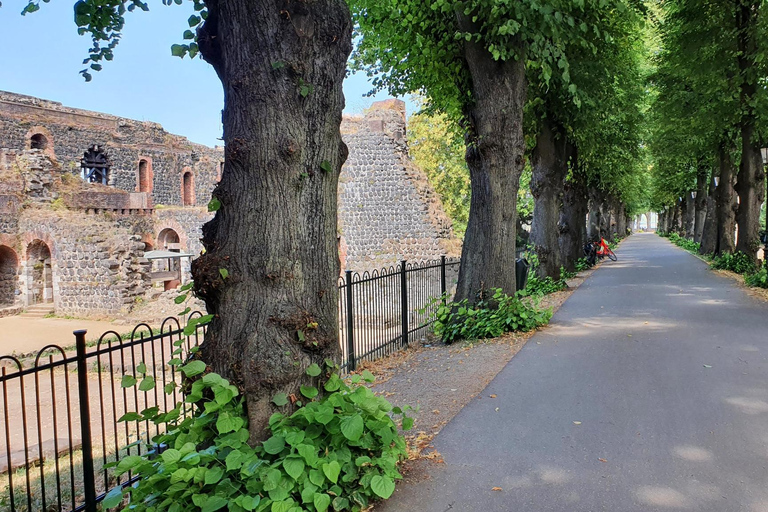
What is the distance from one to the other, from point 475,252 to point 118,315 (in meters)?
15.7

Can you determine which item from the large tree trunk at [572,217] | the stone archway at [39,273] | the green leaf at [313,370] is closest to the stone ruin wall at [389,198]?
the large tree trunk at [572,217]

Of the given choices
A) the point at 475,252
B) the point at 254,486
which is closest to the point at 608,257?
the point at 475,252

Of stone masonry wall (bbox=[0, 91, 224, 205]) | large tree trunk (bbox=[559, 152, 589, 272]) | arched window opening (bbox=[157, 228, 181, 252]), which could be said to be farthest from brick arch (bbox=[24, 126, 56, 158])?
large tree trunk (bbox=[559, 152, 589, 272])

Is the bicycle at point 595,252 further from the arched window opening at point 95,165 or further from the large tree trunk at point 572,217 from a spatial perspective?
the arched window opening at point 95,165

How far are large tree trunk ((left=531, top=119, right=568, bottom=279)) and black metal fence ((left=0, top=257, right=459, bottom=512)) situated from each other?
10.8 feet

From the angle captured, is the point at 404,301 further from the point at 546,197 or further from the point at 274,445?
the point at 546,197

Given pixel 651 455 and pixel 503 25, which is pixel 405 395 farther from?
pixel 503 25

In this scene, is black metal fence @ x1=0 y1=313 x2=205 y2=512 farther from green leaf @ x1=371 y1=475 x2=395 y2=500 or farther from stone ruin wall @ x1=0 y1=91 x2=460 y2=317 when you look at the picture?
stone ruin wall @ x1=0 y1=91 x2=460 y2=317

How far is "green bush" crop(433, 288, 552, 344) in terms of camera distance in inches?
368

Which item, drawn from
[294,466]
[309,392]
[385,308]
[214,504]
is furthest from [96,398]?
[294,466]

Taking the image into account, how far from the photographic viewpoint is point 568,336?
8.89m

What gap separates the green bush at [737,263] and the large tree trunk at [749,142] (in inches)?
8.1

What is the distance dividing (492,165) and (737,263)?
40.6 ft

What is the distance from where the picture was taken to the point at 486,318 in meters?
9.46
